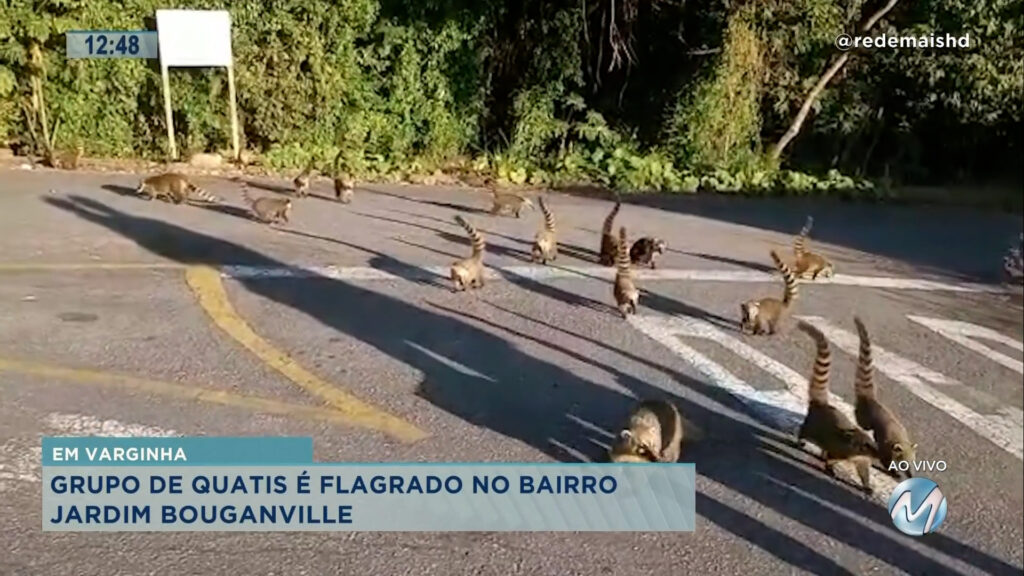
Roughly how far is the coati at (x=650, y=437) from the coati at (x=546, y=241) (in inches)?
88.5

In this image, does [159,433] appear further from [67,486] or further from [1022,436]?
[1022,436]

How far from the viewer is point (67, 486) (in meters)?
1.79

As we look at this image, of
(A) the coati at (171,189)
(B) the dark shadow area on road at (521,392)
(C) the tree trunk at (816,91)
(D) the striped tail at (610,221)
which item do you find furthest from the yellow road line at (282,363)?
(D) the striped tail at (610,221)

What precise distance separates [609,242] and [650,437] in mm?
2301

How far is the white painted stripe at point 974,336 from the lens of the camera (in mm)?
1967

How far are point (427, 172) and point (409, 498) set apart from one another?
115 inches

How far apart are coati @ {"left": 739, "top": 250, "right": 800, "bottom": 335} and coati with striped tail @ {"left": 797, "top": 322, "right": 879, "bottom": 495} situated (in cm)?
76

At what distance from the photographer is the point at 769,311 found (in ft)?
11.5

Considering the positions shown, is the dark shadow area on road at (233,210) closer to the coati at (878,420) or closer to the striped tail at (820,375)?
the striped tail at (820,375)

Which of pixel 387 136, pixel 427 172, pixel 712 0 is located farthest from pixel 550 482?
pixel 427 172

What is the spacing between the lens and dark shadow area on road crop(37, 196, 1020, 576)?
2.13 metres

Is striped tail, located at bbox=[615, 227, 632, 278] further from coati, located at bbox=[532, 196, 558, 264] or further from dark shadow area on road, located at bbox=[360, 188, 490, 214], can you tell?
dark shadow area on road, located at bbox=[360, 188, 490, 214]

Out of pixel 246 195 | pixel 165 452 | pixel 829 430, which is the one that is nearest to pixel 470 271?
pixel 246 195

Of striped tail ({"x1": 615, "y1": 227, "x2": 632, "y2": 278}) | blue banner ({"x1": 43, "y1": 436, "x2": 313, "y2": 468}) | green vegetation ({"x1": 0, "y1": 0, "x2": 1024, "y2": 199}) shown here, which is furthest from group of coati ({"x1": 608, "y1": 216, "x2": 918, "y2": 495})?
striped tail ({"x1": 615, "y1": 227, "x2": 632, "y2": 278})
